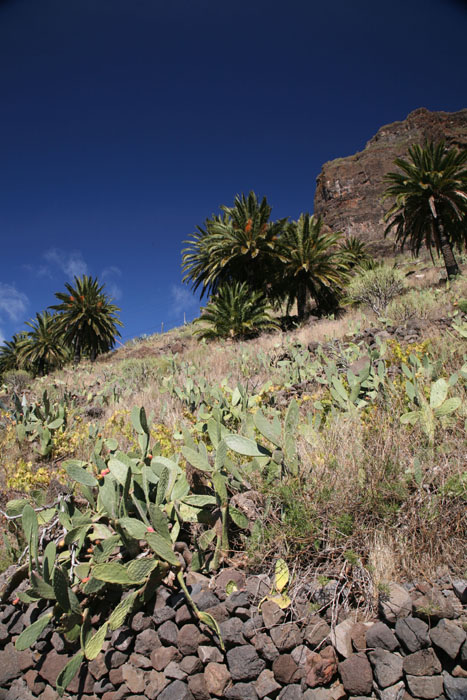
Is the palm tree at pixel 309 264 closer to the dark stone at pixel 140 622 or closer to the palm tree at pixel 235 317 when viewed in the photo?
the palm tree at pixel 235 317

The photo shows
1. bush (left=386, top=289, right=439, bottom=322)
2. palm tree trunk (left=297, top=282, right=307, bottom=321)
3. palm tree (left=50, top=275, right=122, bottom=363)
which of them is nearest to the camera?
bush (left=386, top=289, right=439, bottom=322)

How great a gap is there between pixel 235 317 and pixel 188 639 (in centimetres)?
1363

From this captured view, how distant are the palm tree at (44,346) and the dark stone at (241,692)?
28852 millimetres

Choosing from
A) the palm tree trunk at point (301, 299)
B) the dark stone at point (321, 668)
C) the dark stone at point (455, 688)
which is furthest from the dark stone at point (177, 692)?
the palm tree trunk at point (301, 299)

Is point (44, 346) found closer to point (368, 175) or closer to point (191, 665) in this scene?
point (191, 665)

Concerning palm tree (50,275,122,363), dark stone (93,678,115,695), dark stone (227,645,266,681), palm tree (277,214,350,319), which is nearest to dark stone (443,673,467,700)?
dark stone (227,645,266,681)

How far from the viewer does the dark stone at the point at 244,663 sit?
4.42 ft

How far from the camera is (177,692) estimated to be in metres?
1.35

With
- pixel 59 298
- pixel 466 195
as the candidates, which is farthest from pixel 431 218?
pixel 59 298

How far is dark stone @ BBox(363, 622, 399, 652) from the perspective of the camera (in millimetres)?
1269

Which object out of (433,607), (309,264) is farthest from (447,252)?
(433,607)

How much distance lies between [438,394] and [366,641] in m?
1.64

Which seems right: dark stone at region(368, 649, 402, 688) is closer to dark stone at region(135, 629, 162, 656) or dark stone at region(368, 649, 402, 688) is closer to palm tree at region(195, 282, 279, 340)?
dark stone at region(135, 629, 162, 656)

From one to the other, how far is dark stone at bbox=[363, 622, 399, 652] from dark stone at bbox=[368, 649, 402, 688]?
0.02m
